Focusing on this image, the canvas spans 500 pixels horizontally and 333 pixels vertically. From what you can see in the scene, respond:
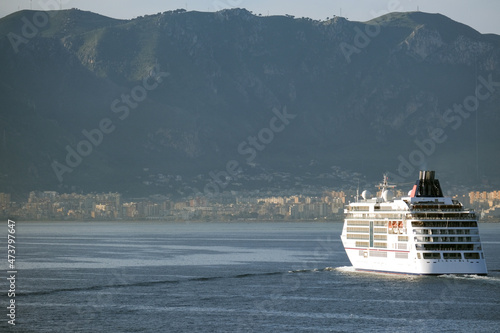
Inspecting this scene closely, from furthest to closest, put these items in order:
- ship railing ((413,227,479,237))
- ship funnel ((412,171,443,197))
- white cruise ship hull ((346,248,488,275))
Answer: ship funnel ((412,171,443,197))
ship railing ((413,227,479,237))
white cruise ship hull ((346,248,488,275))

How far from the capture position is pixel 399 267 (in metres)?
118

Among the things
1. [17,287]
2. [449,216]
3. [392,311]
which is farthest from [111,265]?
[392,311]

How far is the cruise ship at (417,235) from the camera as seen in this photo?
11244 centimetres

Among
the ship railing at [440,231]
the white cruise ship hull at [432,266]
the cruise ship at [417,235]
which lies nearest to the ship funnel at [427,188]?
the cruise ship at [417,235]

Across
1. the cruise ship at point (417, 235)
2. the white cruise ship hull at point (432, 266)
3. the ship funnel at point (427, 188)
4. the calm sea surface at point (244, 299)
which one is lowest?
the calm sea surface at point (244, 299)

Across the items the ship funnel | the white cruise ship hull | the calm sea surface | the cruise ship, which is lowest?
the calm sea surface

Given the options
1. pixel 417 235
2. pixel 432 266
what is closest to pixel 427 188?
pixel 417 235

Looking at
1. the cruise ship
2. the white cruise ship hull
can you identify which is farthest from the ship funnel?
the white cruise ship hull

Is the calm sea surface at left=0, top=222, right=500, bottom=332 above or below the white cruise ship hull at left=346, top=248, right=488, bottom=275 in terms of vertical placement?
below

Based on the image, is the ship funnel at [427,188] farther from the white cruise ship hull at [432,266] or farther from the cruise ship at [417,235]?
the white cruise ship hull at [432,266]

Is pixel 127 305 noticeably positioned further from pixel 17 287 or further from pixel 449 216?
pixel 449 216

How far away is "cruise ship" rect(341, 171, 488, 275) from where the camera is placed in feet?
369

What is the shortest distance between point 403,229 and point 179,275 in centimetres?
3337

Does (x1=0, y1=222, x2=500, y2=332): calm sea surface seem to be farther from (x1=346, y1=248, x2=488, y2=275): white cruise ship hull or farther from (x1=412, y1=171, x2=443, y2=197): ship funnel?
(x1=412, y1=171, x2=443, y2=197): ship funnel
